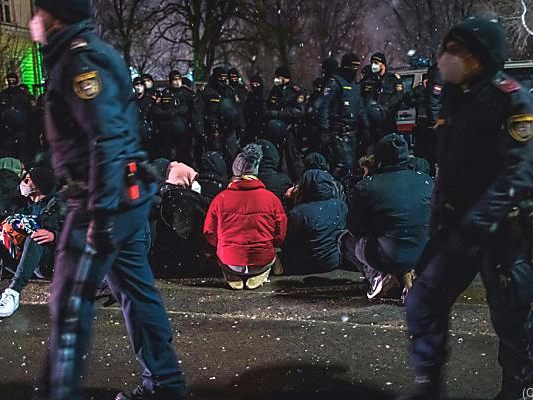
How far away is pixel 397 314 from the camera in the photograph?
502cm

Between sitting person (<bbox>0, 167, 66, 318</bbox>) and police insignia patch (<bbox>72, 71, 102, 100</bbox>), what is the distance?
289 cm

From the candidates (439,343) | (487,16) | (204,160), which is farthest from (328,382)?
(204,160)

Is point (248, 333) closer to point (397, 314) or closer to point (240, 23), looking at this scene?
point (397, 314)

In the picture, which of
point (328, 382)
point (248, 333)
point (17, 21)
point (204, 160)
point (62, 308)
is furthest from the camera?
point (17, 21)

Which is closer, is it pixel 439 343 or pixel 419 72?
pixel 439 343

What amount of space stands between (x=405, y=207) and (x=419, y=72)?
9.11 meters

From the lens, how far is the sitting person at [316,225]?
6.08 m

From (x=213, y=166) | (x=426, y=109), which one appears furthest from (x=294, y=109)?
(x=213, y=166)

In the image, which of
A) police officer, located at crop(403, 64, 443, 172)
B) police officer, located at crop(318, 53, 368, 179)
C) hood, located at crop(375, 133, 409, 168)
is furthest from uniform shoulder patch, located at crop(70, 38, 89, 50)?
police officer, located at crop(318, 53, 368, 179)

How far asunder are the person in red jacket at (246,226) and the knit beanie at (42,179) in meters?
1.40

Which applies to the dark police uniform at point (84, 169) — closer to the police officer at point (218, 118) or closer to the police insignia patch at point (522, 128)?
the police insignia patch at point (522, 128)

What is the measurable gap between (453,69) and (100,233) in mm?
1702

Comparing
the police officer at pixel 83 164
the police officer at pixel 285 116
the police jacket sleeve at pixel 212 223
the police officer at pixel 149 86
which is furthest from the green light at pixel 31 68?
the police officer at pixel 83 164

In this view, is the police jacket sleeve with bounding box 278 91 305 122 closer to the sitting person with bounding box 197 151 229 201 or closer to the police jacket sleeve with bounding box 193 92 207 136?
the police jacket sleeve with bounding box 193 92 207 136
